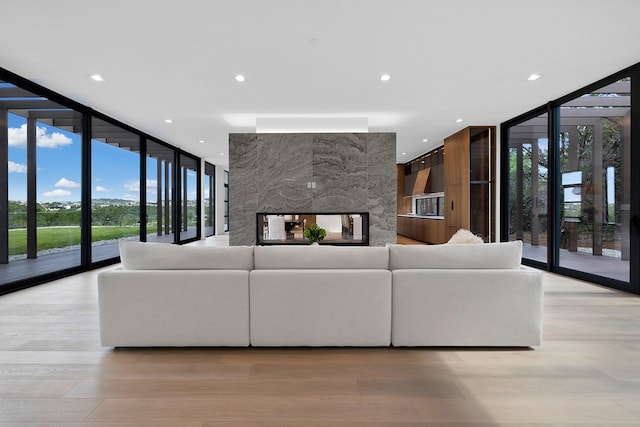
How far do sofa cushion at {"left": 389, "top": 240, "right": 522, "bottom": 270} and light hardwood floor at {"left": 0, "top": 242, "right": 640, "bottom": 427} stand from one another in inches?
22.7

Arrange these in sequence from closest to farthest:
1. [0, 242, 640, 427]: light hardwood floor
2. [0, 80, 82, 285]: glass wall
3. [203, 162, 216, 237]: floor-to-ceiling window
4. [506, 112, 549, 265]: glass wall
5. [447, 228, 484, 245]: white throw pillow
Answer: [0, 242, 640, 427]: light hardwood floor, [447, 228, 484, 245]: white throw pillow, [0, 80, 82, 285]: glass wall, [506, 112, 549, 265]: glass wall, [203, 162, 216, 237]: floor-to-ceiling window

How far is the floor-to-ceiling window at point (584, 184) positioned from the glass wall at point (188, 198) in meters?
8.41

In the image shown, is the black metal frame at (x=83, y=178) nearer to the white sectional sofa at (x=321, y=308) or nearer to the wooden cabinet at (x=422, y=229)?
the white sectional sofa at (x=321, y=308)

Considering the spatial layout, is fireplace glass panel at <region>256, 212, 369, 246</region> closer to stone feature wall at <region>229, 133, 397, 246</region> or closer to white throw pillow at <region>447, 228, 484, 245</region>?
stone feature wall at <region>229, 133, 397, 246</region>

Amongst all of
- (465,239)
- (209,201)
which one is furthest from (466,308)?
(209,201)

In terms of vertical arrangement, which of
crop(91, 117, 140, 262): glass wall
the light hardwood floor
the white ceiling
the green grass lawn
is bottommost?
the light hardwood floor

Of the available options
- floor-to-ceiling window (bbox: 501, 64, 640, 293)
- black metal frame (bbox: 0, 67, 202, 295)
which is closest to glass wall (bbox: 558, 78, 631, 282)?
floor-to-ceiling window (bbox: 501, 64, 640, 293)

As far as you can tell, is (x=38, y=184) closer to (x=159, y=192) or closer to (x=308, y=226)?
(x=159, y=192)

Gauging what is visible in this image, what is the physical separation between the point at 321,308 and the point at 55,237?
4.85 m

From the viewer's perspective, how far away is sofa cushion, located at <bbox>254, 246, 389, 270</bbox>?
255cm

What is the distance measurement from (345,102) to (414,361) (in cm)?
423

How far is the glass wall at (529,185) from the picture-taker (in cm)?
590

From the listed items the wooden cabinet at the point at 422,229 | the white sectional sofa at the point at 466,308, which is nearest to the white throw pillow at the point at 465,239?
the white sectional sofa at the point at 466,308

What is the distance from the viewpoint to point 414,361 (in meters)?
2.28
